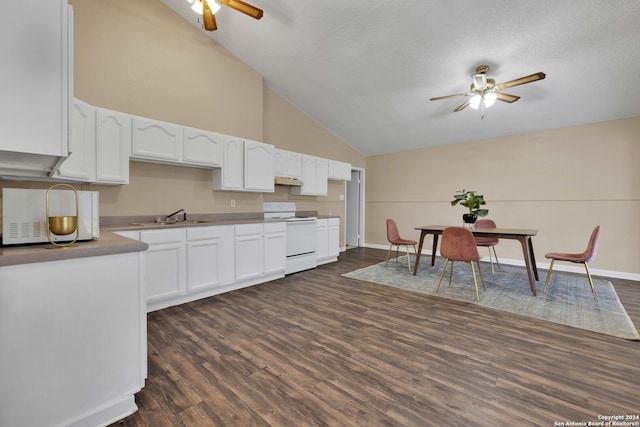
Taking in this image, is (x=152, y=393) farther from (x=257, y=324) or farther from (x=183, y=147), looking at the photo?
(x=183, y=147)

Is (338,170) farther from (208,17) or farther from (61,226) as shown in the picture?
(61,226)

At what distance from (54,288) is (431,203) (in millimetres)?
6120

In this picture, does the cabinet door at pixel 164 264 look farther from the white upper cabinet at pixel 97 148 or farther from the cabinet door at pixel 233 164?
the cabinet door at pixel 233 164

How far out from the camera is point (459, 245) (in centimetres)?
337

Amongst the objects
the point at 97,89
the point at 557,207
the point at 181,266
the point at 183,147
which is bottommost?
the point at 181,266

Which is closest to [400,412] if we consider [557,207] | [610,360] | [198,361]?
[198,361]

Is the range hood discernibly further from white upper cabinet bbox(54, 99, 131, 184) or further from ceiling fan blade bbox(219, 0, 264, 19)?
ceiling fan blade bbox(219, 0, 264, 19)

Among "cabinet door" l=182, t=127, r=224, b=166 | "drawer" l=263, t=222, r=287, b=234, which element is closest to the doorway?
"drawer" l=263, t=222, r=287, b=234

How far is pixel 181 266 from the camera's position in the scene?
3.06 m

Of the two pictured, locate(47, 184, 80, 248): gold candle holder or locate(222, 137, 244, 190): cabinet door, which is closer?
locate(47, 184, 80, 248): gold candle holder

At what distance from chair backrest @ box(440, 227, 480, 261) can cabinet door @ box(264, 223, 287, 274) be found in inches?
86.4

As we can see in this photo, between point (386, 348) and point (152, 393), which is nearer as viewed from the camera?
point (152, 393)

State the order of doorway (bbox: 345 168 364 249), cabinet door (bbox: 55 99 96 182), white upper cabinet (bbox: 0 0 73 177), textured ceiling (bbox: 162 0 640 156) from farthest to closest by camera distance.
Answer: doorway (bbox: 345 168 364 249) → textured ceiling (bbox: 162 0 640 156) → cabinet door (bbox: 55 99 96 182) → white upper cabinet (bbox: 0 0 73 177)

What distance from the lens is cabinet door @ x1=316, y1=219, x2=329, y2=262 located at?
5043mm
